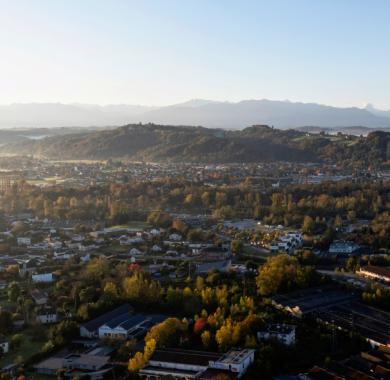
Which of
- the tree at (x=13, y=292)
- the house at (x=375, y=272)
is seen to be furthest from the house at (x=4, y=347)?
the house at (x=375, y=272)

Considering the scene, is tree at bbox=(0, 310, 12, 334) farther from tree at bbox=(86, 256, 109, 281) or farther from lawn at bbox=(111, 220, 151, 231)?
lawn at bbox=(111, 220, 151, 231)

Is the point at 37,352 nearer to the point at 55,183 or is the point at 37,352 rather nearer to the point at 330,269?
the point at 330,269

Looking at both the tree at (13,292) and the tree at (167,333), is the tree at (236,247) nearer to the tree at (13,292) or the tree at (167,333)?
the tree at (13,292)

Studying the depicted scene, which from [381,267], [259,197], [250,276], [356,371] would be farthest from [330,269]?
[259,197]

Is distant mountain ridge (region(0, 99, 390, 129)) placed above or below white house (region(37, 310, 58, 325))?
below

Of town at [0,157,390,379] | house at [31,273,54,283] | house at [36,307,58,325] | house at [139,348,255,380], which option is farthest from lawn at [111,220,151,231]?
house at [139,348,255,380]
